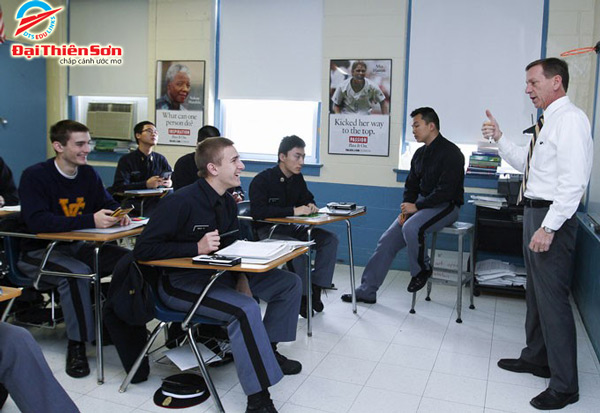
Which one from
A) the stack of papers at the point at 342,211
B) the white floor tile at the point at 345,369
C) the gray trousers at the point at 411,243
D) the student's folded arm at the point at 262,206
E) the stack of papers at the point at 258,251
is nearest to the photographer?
the stack of papers at the point at 258,251

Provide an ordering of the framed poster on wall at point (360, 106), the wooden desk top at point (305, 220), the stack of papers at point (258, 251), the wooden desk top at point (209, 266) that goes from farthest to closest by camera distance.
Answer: the framed poster on wall at point (360, 106), the wooden desk top at point (305, 220), the stack of papers at point (258, 251), the wooden desk top at point (209, 266)

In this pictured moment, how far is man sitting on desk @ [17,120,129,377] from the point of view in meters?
3.12

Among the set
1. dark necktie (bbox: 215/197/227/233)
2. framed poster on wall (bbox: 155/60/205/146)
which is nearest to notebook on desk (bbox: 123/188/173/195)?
framed poster on wall (bbox: 155/60/205/146)

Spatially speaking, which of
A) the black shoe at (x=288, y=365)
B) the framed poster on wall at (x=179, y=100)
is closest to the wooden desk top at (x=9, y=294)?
the black shoe at (x=288, y=365)

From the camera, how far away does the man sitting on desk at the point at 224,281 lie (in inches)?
102

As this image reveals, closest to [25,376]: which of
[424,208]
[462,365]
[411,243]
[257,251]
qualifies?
[257,251]

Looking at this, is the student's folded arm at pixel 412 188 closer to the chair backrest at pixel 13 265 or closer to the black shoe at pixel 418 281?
the black shoe at pixel 418 281

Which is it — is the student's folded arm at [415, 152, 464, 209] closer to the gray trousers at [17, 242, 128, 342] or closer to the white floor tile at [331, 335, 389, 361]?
the white floor tile at [331, 335, 389, 361]

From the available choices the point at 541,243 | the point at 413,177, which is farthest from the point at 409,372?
the point at 413,177

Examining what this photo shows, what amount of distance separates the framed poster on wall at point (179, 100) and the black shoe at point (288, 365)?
366 centimetres

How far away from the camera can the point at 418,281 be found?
4.32 metres

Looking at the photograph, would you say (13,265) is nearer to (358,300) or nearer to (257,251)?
(257,251)

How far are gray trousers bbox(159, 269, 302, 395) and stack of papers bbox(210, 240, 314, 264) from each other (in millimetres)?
194

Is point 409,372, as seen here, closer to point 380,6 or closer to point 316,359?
point 316,359
